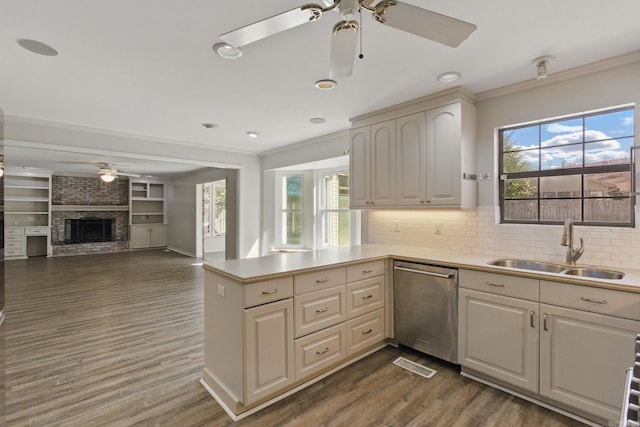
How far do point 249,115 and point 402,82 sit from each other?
1781mm

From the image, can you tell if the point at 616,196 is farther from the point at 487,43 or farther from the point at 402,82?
the point at 402,82

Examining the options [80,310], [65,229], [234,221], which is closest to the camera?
[80,310]

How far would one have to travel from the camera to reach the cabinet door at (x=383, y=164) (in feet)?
10.9

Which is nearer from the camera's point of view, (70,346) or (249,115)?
(70,346)

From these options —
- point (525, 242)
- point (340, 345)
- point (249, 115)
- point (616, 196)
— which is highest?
point (249, 115)

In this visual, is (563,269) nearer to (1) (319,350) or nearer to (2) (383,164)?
(2) (383,164)

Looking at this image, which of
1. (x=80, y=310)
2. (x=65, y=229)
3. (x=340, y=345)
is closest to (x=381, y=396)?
(x=340, y=345)

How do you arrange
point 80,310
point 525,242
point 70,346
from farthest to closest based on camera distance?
point 80,310 < point 70,346 < point 525,242

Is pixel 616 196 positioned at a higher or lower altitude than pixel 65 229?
higher

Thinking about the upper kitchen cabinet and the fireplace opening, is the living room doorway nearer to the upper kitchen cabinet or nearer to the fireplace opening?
the fireplace opening

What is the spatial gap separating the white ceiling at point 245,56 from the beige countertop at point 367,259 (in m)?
1.53

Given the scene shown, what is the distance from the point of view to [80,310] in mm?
4152

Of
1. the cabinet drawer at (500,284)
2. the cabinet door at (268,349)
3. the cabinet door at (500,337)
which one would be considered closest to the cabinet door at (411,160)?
the cabinet drawer at (500,284)

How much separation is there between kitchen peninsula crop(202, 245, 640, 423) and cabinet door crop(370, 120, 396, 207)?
925 millimetres
